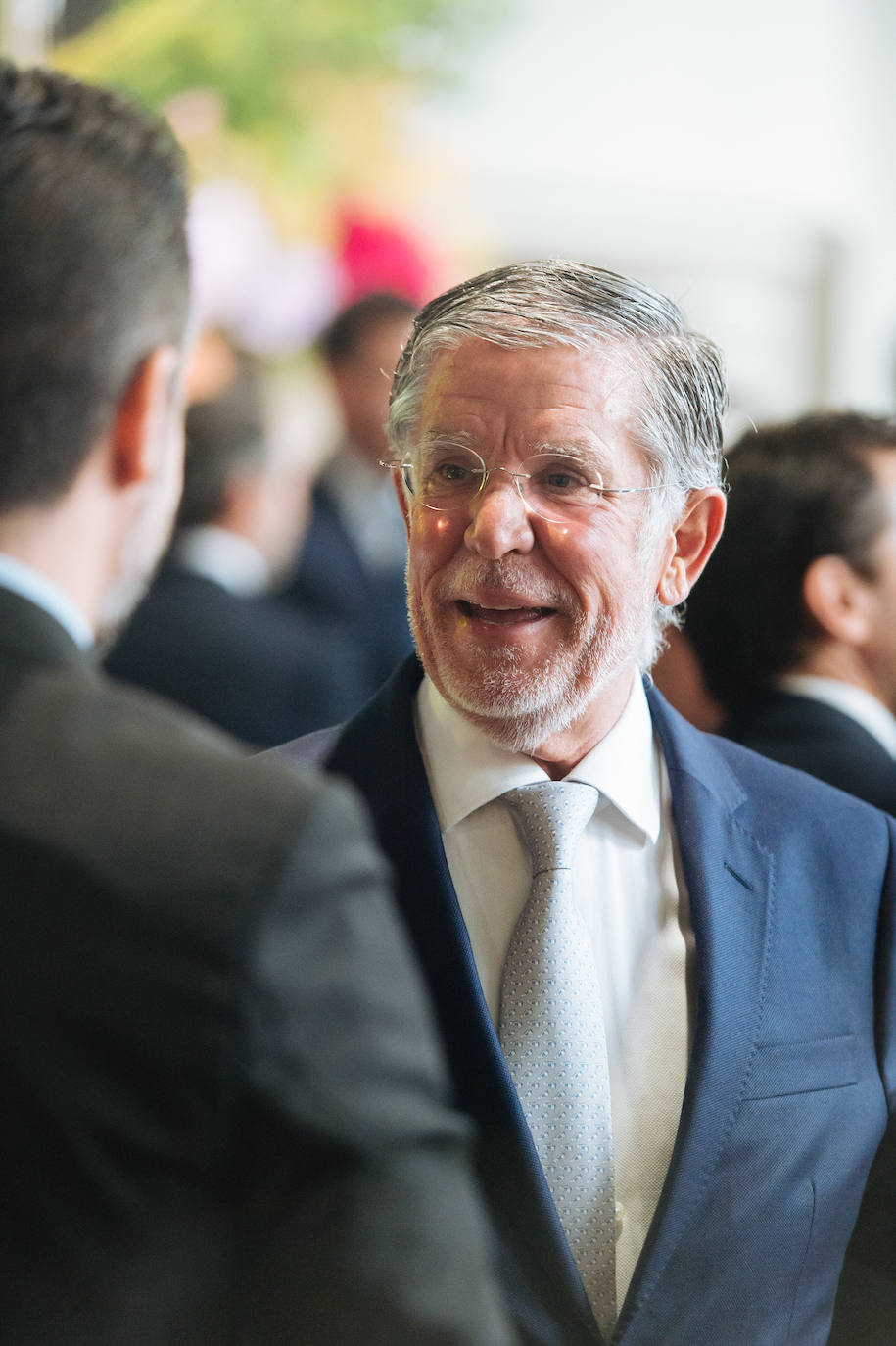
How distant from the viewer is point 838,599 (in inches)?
68.4

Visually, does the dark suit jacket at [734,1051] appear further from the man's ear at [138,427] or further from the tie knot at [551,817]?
the man's ear at [138,427]

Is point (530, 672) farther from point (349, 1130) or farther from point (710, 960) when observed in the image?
point (349, 1130)

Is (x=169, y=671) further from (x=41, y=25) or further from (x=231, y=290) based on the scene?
(x=41, y=25)

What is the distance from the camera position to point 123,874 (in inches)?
26.8

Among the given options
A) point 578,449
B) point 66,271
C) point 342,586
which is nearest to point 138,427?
point 66,271

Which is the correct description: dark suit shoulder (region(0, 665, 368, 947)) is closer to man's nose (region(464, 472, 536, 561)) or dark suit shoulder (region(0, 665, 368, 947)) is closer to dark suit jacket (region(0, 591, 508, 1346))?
dark suit jacket (region(0, 591, 508, 1346))

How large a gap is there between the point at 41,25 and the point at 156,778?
14.0 feet

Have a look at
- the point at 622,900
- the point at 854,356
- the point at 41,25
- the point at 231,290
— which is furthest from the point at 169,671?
the point at 854,356

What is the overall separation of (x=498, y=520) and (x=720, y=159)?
16.7 ft

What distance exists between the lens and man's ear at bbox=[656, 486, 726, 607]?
128 cm

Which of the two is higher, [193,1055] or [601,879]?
[193,1055]

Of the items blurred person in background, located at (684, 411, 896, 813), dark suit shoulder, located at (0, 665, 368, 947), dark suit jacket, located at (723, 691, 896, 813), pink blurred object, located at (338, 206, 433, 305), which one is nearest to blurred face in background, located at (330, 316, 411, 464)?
pink blurred object, located at (338, 206, 433, 305)

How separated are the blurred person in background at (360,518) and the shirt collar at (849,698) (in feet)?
4.00

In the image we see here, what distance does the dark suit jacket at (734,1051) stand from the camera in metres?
1.01
